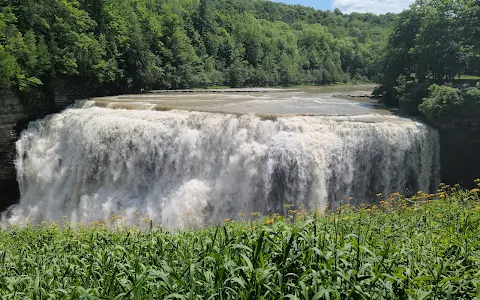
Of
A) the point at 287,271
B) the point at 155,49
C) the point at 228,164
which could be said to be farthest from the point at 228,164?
the point at 155,49

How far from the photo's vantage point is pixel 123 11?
3544cm

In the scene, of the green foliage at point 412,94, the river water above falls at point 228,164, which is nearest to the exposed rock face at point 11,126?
the river water above falls at point 228,164

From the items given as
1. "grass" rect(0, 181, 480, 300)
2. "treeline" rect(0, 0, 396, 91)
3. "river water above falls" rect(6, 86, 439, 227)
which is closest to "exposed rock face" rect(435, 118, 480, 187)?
"river water above falls" rect(6, 86, 439, 227)

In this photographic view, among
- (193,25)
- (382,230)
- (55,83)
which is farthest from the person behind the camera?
(193,25)

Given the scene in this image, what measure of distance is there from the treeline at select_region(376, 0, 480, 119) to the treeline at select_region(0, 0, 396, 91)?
14.5 feet

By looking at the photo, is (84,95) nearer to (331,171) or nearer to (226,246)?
(331,171)

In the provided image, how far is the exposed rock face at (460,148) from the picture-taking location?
17.7 metres

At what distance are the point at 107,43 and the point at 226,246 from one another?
98.0 ft

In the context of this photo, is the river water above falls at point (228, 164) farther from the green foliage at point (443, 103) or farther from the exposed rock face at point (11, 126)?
the exposed rock face at point (11, 126)

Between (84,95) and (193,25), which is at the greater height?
(193,25)

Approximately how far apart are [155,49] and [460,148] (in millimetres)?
28835

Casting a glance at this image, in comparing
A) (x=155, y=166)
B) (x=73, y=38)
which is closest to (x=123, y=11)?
(x=73, y=38)

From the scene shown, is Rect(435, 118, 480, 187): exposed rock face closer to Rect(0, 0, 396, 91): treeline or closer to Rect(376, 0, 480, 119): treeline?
Rect(376, 0, 480, 119): treeline

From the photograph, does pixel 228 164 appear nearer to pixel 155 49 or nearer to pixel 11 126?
pixel 11 126
